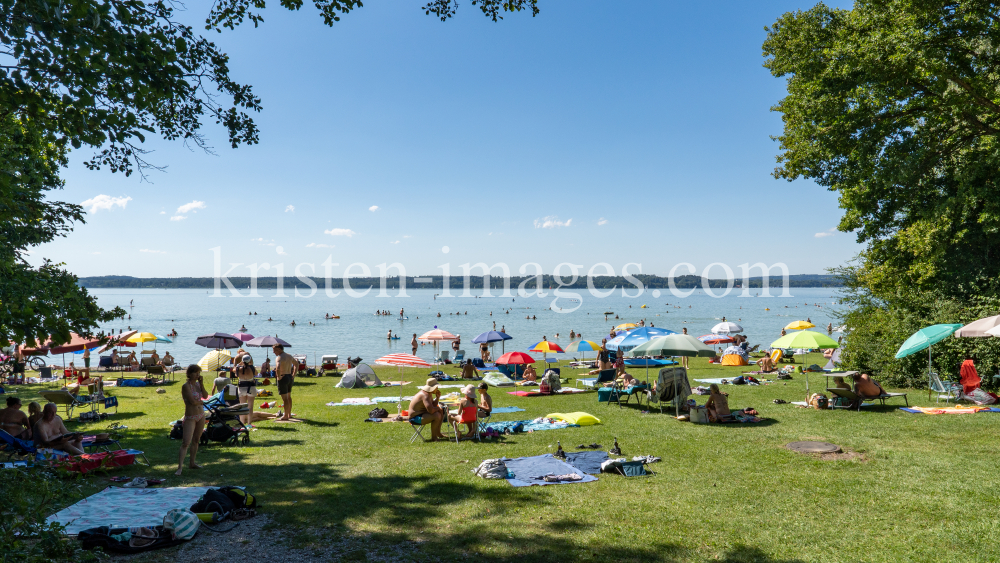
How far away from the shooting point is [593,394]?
59.3 feet

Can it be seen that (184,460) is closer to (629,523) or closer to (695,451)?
(629,523)

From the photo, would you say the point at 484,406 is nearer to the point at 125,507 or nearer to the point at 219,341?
the point at 125,507

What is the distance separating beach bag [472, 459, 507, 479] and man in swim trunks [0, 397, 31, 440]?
8002 millimetres

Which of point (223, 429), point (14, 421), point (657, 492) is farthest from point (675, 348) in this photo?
point (14, 421)

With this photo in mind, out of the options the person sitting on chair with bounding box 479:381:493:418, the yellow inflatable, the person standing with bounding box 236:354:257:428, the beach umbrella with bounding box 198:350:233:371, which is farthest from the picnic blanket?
the beach umbrella with bounding box 198:350:233:371

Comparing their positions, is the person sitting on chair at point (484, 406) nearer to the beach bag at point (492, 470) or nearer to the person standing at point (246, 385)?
the beach bag at point (492, 470)

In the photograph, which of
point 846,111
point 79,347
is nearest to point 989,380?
point 846,111

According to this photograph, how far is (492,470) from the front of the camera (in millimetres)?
8203

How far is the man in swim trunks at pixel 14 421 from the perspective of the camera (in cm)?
926

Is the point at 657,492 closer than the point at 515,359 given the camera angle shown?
Yes

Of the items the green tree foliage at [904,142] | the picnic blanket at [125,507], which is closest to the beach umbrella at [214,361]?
the picnic blanket at [125,507]

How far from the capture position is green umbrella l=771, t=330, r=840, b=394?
46.7 ft

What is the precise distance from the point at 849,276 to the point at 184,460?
25587 mm

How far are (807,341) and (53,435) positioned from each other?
55.2 feet
